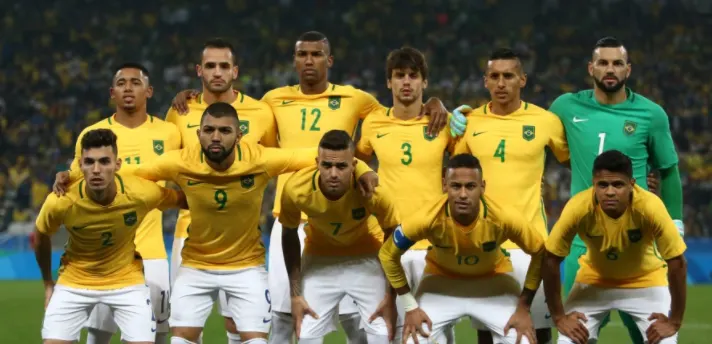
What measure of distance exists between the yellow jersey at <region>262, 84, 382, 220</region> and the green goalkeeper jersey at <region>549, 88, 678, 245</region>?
1.36 metres

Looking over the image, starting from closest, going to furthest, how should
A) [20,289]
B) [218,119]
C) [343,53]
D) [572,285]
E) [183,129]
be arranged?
[218,119], [572,285], [183,129], [20,289], [343,53]

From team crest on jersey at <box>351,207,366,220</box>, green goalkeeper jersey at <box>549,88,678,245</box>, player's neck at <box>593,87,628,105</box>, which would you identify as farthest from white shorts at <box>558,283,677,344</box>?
team crest on jersey at <box>351,207,366,220</box>

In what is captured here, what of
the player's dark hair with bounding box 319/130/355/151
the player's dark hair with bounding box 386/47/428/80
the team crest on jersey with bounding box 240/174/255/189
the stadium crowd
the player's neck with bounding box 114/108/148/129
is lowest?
the team crest on jersey with bounding box 240/174/255/189

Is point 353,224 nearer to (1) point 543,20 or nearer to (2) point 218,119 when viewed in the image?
(2) point 218,119

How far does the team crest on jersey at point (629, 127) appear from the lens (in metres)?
6.46

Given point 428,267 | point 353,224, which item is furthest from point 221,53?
point 428,267

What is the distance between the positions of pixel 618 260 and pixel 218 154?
237 cm

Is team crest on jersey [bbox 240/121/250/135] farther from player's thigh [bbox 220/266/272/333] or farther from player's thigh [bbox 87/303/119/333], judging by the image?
player's thigh [bbox 87/303/119/333]

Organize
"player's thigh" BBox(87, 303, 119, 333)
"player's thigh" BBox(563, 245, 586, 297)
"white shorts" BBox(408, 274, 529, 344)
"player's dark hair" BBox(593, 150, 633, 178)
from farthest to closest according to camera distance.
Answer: "player's thigh" BBox(87, 303, 119, 333) < "player's thigh" BBox(563, 245, 586, 297) < "white shorts" BBox(408, 274, 529, 344) < "player's dark hair" BBox(593, 150, 633, 178)

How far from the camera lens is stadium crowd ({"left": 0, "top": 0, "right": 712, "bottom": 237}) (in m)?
18.7

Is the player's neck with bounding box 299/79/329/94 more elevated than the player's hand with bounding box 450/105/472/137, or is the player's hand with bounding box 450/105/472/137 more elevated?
the player's neck with bounding box 299/79/329/94

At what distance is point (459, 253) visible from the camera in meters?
6.09

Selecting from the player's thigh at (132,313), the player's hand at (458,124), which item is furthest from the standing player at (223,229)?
the player's hand at (458,124)

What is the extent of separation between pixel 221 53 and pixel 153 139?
0.72 metres
